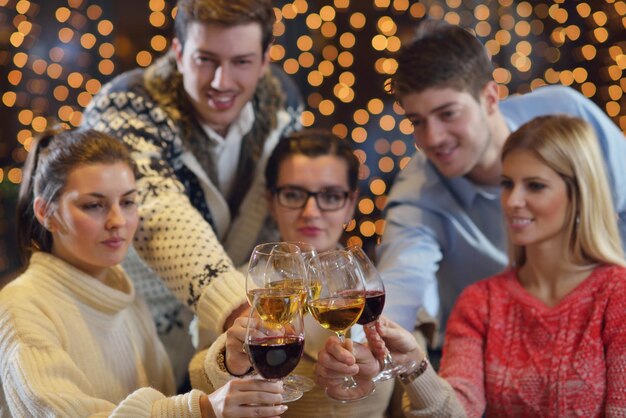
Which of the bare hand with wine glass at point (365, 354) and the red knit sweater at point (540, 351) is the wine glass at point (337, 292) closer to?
the bare hand with wine glass at point (365, 354)

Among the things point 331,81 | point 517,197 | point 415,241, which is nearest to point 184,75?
point 415,241

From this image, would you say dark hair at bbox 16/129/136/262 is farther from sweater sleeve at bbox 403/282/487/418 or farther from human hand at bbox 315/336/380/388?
sweater sleeve at bbox 403/282/487/418

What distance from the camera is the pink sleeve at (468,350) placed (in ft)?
6.51

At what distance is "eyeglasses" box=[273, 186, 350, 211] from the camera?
7.68ft

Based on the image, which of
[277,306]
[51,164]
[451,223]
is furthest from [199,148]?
[277,306]

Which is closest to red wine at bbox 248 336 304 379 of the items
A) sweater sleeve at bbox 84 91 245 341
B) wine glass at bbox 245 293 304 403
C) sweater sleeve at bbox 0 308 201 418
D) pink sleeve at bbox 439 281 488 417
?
wine glass at bbox 245 293 304 403

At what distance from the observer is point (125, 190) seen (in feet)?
6.34

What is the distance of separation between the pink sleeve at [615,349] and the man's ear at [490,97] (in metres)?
0.69

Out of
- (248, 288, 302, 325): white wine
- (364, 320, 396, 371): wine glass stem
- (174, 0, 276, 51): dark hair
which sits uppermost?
(174, 0, 276, 51): dark hair

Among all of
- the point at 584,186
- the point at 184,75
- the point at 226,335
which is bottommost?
the point at 226,335

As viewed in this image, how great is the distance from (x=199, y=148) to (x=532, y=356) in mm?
1072

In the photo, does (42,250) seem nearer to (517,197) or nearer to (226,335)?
(226,335)

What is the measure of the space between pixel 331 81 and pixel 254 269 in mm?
3173

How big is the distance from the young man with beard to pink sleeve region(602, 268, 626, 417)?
82 centimetres
